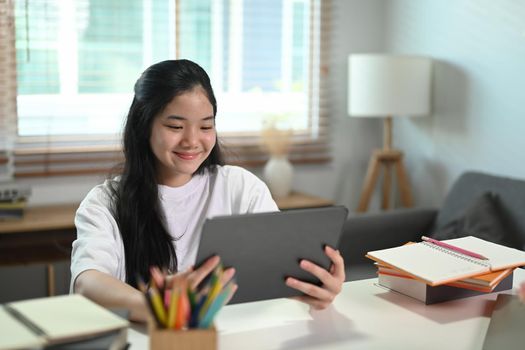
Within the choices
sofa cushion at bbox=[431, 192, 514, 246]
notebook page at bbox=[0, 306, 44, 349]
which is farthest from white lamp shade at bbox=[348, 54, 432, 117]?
notebook page at bbox=[0, 306, 44, 349]

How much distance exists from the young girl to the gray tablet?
0.21 m

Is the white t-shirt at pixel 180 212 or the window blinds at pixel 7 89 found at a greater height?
the window blinds at pixel 7 89

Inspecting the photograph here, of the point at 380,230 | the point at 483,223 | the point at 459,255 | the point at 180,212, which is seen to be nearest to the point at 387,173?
the point at 380,230

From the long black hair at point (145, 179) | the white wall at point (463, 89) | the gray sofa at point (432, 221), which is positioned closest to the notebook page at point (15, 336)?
the long black hair at point (145, 179)

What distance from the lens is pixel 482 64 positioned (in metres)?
3.49

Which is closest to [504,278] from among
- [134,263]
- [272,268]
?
[272,268]

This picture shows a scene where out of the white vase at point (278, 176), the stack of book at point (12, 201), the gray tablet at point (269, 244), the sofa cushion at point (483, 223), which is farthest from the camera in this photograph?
the white vase at point (278, 176)

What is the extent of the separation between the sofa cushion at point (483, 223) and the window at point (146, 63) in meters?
1.19

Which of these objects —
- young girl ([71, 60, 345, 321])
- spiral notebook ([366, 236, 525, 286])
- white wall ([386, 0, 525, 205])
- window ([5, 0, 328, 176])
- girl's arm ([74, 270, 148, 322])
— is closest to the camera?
girl's arm ([74, 270, 148, 322])

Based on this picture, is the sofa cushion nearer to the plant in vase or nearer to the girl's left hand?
the plant in vase

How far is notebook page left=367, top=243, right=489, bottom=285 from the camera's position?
1544mm

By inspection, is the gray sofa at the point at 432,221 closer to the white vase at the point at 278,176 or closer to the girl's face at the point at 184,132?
the white vase at the point at 278,176

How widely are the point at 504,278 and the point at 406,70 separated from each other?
208 cm

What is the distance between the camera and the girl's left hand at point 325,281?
1.46 m
